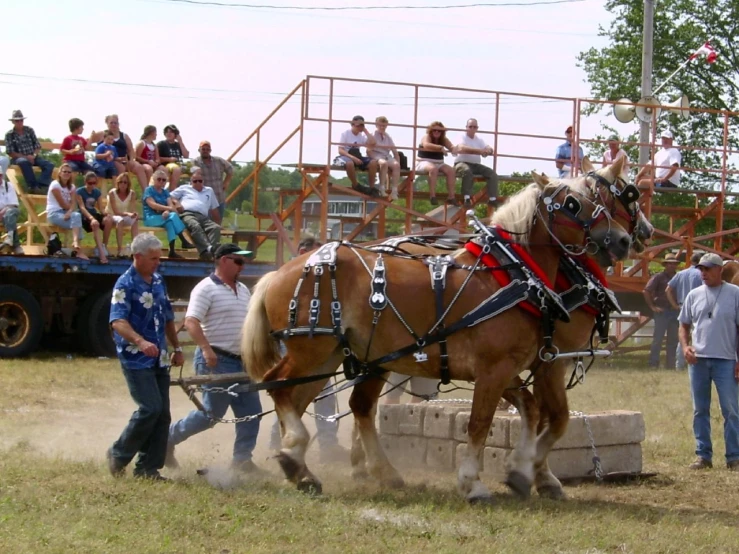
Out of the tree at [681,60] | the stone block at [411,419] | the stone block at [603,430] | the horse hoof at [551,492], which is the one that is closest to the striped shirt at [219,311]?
the stone block at [411,419]

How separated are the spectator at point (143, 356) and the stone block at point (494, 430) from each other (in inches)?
92.4

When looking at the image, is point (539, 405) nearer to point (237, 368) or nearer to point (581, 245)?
point (581, 245)

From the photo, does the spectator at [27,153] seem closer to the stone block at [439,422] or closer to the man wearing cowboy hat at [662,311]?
the man wearing cowboy hat at [662,311]

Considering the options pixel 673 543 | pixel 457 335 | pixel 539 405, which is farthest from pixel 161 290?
pixel 673 543

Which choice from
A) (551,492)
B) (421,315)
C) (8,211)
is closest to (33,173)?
(8,211)

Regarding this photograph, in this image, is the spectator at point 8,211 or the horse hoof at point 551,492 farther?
the spectator at point 8,211

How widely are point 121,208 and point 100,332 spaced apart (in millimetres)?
1849

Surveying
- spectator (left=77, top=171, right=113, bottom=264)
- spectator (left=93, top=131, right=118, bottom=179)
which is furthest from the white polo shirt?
spectator (left=93, top=131, right=118, bottom=179)

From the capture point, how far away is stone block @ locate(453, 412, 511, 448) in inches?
351

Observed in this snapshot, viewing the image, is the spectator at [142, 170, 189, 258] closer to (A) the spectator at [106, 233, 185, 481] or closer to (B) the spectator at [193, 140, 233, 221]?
(B) the spectator at [193, 140, 233, 221]

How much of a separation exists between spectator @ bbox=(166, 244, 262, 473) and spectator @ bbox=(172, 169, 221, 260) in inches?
299

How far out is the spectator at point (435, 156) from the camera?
17.7 meters

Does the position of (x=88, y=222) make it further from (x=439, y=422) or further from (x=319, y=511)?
(x=319, y=511)

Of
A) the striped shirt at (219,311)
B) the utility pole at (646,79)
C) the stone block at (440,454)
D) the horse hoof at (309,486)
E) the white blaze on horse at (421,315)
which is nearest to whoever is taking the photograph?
the white blaze on horse at (421,315)
